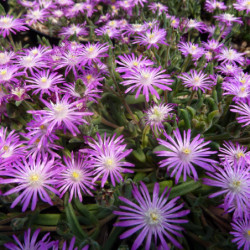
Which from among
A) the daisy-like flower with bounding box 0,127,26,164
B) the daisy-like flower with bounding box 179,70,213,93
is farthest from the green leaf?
the daisy-like flower with bounding box 179,70,213,93

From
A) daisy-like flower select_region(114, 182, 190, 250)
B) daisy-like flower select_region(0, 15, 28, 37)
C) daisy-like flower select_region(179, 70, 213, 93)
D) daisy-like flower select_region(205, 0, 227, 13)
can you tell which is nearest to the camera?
daisy-like flower select_region(114, 182, 190, 250)

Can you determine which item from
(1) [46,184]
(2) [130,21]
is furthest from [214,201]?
(2) [130,21]

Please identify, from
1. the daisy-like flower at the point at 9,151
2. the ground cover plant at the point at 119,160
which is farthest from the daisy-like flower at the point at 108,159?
the daisy-like flower at the point at 9,151

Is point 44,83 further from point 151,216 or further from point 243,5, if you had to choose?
point 243,5

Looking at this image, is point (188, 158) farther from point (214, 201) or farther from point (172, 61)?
point (172, 61)

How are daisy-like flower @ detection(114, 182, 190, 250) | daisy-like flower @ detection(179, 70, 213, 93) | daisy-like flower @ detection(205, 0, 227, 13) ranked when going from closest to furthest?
1. daisy-like flower @ detection(114, 182, 190, 250)
2. daisy-like flower @ detection(179, 70, 213, 93)
3. daisy-like flower @ detection(205, 0, 227, 13)

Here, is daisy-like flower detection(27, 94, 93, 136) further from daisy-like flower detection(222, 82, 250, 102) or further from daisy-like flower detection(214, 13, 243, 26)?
daisy-like flower detection(214, 13, 243, 26)

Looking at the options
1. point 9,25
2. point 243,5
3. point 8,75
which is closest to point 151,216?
point 8,75

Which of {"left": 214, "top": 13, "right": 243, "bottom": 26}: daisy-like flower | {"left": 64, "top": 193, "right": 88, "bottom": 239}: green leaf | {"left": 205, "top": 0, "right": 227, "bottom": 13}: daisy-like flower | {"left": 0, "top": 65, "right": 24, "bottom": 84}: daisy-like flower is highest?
{"left": 205, "top": 0, "right": 227, "bottom": 13}: daisy-like flower
